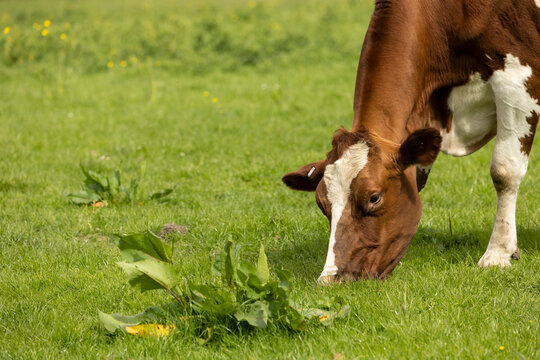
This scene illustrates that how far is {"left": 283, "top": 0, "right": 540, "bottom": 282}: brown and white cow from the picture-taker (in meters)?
4.42

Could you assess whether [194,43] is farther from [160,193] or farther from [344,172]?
[344,172]

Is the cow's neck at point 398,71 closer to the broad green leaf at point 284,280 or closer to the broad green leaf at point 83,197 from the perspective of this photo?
the broad green leaf at point 284,280

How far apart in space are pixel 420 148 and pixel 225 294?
5.08 feet

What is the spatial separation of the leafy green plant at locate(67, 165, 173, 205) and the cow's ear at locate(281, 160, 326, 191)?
2262 mm

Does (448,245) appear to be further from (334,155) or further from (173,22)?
(173,22)

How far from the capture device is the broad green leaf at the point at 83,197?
6754 mm

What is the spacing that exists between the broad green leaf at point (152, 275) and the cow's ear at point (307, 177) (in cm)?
120

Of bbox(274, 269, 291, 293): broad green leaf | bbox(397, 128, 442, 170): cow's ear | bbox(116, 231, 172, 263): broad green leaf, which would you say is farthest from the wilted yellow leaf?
bbox(397, 128, 442, 170): cow's ear

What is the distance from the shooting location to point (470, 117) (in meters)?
5.32

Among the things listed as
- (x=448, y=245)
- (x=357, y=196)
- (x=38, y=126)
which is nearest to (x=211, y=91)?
(x=38, y=126)

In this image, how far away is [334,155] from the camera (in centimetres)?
452

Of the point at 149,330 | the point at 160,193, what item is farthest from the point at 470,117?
the point at 160,193

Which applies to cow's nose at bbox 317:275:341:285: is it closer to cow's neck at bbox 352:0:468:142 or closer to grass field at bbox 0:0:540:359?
grass field at bbox 0:0:540:359

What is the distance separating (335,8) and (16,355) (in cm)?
1537
